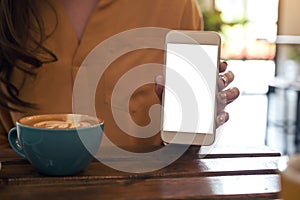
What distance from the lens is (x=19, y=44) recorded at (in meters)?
0.82

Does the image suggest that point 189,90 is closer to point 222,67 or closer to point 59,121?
point 222,67

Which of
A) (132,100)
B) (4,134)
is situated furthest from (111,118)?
(4,134)

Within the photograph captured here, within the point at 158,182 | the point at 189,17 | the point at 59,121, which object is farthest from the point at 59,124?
the point at 189,17

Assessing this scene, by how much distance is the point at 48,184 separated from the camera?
55 centimetres

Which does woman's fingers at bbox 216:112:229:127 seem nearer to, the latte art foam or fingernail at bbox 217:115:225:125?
fingernail at bbox 217:115:225:125

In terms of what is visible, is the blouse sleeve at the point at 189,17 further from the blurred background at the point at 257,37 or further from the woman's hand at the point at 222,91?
the blurred background at the point at 257,37

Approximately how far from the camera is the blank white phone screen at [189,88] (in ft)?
2.21

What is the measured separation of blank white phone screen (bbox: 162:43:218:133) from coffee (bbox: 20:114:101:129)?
0.44 ft

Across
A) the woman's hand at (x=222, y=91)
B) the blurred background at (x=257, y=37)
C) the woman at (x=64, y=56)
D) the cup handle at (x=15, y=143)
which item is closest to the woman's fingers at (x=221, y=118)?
the woman's hand at (x=222, y=91)

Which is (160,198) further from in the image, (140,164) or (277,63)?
(277,63)

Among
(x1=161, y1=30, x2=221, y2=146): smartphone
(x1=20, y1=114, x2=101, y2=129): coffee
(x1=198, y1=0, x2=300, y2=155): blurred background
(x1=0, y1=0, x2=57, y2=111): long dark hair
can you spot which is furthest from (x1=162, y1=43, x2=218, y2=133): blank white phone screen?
(x1=198, y1=0, x2=300, y2=155): blurred background

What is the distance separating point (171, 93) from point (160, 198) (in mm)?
214

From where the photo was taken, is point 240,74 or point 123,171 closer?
point 123,171

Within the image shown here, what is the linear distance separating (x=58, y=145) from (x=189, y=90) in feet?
0.75
